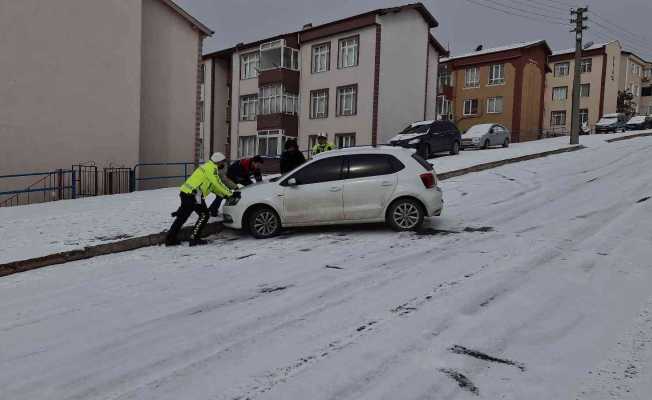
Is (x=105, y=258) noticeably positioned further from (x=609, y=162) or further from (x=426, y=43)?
(x=426, y=43)

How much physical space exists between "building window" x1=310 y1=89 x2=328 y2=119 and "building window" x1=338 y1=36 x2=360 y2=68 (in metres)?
2.20

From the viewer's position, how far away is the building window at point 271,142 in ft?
107

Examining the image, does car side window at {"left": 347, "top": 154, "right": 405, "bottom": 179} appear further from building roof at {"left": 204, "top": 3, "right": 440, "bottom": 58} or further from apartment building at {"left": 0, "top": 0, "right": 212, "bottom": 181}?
building roof at {"left": 204, "top": 3, "right": 440, "bottom": 58}

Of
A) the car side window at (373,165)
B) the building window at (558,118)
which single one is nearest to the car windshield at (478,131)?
the car side window at (373,165)

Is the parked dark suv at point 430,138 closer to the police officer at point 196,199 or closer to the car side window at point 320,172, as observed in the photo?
the car side window at point 320,172

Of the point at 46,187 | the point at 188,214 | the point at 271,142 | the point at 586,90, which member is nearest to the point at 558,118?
the point at 586,90

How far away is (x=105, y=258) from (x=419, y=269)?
5.18 meters

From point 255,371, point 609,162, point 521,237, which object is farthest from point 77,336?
point 609,162

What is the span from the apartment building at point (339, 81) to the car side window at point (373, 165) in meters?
19.6

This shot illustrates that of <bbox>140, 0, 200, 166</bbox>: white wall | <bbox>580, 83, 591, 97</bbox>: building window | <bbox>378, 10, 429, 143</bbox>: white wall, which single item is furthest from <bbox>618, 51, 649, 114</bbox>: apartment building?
<bbox>140, 0, 200, 166</bbox>: white wall

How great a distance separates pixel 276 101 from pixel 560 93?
3666cm

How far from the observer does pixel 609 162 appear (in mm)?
18359

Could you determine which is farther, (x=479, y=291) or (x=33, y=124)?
(x=33, y=124)

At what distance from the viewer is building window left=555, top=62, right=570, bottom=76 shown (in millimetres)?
54106
